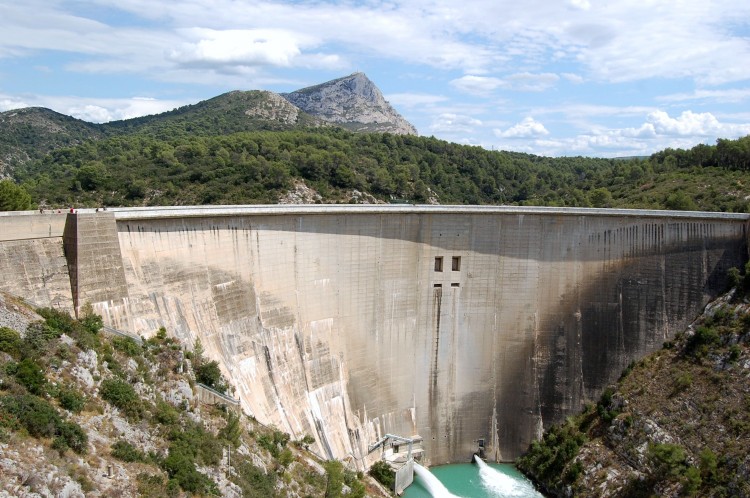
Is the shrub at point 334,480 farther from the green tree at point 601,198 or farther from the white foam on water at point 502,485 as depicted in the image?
the green tree at point 601,198

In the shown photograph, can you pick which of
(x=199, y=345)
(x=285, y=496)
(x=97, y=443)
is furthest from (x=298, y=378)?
(x=97, y=443)

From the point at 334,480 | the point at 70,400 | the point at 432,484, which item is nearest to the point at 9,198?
the point at 70,400

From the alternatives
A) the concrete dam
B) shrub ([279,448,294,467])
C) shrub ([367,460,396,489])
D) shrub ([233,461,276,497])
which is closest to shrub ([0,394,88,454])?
shrub ([233,461,276,497])

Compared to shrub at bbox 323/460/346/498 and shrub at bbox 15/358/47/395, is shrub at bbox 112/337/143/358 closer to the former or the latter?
shrub at bbox 15/358/47/395

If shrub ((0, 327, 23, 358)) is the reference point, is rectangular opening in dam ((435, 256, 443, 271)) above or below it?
above

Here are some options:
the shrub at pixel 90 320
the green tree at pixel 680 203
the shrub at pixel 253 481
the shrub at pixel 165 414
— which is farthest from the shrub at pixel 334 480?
the green tree at pixel 680 203

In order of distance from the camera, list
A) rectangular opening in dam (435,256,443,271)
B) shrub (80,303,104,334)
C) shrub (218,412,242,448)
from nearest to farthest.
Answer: shrub (80,303,104,334), shrub (218,412,242,448), rectangular opening in dam (435,256,443,271)

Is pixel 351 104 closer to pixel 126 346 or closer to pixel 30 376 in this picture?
pixel 126 346
